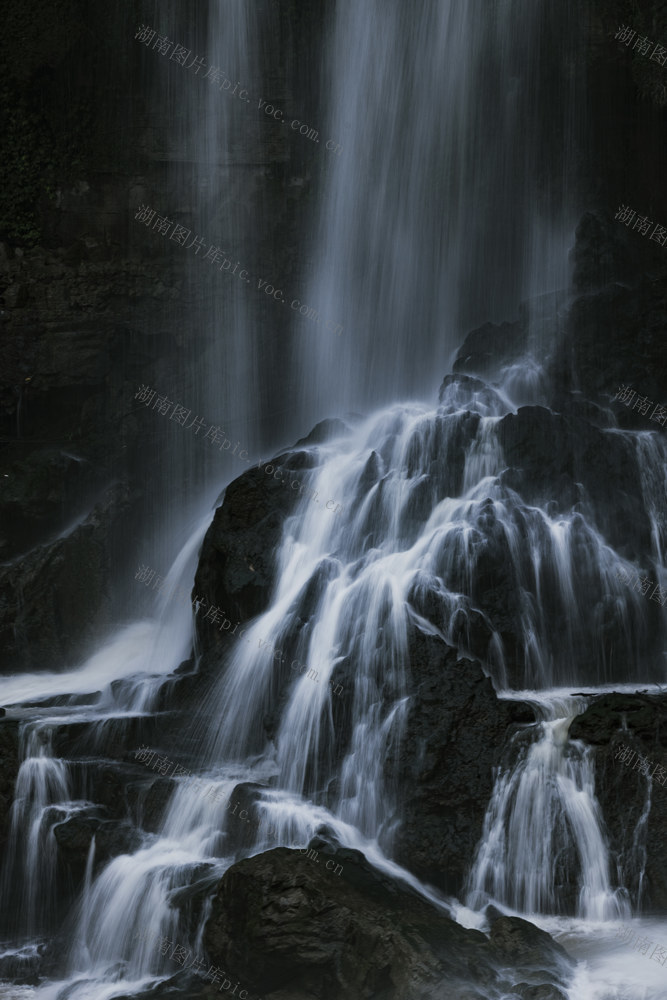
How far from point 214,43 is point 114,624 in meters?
10.8

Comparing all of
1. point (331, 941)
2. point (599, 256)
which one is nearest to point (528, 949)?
point (331, 941)

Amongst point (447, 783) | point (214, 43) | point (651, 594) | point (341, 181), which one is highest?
point (214, 43)

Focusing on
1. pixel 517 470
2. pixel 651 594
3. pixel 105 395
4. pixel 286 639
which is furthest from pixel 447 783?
pixel 105 395

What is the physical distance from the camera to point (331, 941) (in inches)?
305

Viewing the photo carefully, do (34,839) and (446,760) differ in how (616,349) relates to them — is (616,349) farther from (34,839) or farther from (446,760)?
(34,839)

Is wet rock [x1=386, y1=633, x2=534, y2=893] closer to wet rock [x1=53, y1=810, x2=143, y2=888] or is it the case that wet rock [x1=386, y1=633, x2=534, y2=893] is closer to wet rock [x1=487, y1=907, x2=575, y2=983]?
wet rock [x1=487, y1=907, x2=575, y2=983]

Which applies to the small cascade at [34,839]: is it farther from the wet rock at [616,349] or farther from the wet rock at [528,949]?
the wet rock at [616,349]

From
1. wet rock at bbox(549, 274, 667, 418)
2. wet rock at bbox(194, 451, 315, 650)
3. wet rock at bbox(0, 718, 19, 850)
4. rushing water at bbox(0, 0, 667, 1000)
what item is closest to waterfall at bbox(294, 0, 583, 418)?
rushing water at bbox(0, 0, 667, 1000)

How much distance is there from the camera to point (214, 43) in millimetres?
19109

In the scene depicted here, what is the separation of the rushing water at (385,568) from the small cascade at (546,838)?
0.8 inches

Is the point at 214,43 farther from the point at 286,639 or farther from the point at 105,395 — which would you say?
the point at 286,639

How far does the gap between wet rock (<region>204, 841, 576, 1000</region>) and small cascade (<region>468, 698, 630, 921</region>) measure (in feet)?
3.60

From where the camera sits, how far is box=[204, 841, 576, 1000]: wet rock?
24.6ft

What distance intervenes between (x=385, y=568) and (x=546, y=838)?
3680mm
